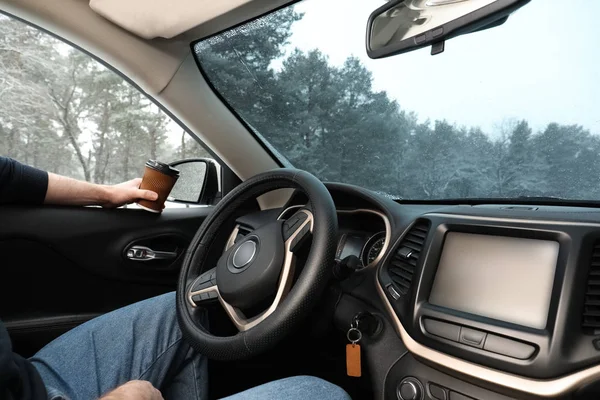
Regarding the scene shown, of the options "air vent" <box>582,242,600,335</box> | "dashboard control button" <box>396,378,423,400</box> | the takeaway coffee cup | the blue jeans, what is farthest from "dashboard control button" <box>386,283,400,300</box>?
the takeaway coffee cup

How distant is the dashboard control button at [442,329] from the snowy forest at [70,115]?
1516 mm

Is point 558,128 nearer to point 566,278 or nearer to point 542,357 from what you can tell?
point 566,278

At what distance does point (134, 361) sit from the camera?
1.50m

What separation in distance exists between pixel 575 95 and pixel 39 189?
1.91 m

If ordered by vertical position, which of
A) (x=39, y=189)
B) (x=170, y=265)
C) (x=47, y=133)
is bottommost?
(x=170, y=265)

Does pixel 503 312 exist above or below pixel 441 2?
below

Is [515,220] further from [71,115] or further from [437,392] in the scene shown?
[71,115]

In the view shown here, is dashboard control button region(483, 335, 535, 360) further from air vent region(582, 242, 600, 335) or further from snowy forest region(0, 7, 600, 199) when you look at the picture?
snowy forest region(0, 7, 600, 199)

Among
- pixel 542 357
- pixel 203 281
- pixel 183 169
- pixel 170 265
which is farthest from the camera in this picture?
pixel 183 169

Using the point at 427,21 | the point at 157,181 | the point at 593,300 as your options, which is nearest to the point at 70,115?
the point at 157,181

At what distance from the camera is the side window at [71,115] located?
2.01 meters

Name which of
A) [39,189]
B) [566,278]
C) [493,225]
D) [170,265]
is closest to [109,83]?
[39,189]

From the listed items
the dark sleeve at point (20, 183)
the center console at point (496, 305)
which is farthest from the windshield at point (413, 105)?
the dark sleeve at point (20, 183)

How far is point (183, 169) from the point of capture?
2568 millimetres
